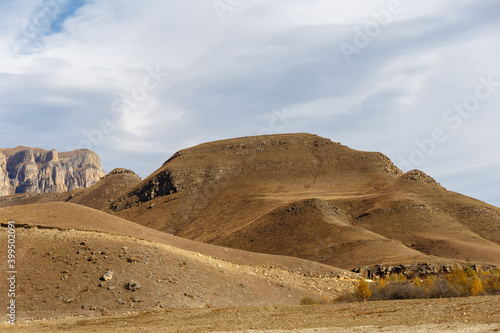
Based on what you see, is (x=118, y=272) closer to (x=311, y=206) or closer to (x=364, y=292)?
(x=364, y=292)

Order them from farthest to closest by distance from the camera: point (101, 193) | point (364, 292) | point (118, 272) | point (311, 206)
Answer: point (101, 193) < point (311, 206) < point (118, 272) < point (364, 292)

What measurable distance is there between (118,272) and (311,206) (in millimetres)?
58444

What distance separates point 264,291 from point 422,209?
2208 inches

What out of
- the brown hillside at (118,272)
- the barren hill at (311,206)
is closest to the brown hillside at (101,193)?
the barren hill at (311,206)

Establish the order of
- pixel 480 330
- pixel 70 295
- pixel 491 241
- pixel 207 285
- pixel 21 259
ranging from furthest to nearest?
pixel 491 241
pixel 207 285
pixel 21 259
pixel 70 295
pixel 480 330

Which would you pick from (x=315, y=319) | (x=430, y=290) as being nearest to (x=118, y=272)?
(x=315, y=319)

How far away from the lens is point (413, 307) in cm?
2391

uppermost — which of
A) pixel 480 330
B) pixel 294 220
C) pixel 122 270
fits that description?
pixel 294 220

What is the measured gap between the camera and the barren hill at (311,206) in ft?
245

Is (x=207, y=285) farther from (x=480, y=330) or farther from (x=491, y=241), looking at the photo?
(x=491, y=241)

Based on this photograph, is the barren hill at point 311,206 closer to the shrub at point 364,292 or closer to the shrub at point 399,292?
the shrub at point 399,292

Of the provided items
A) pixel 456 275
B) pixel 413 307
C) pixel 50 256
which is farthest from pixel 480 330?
pixel 50 256

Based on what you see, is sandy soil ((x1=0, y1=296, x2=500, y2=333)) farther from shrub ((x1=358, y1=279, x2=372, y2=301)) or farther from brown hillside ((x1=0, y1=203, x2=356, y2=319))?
shrub ((x1=358, y1=279, x2=372, y2=301))

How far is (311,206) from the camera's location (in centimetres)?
8975
